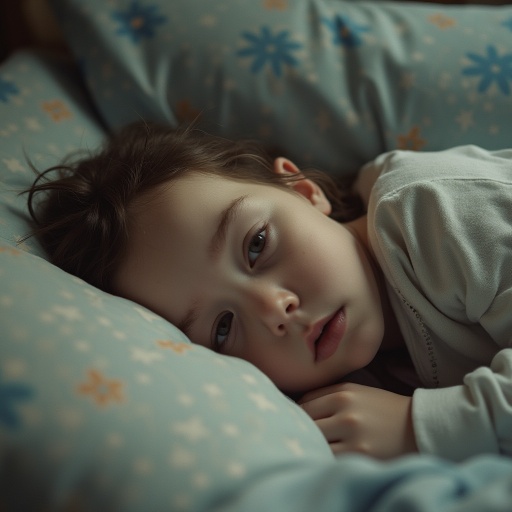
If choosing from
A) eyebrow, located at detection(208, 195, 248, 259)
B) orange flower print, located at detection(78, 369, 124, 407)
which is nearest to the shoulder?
eyebrow, located at detection(208, 195, 248, 259)

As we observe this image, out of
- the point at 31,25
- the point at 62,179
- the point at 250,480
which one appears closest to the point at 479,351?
the point at 250,480

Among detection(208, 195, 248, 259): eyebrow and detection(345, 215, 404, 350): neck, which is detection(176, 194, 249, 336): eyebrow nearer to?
detection(208, 195, 248, 259): eyebrow

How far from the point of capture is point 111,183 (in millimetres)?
1036

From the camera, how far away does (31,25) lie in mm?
1612

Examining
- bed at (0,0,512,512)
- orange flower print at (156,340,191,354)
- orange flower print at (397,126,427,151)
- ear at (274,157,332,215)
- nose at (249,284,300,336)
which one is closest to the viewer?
bed at (0,0,512,512)

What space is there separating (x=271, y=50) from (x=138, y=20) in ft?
0.95

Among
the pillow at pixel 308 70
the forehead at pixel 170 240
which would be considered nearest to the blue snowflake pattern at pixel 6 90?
the pillow at pixel 308 70

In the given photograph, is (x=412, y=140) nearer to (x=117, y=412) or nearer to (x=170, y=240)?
(x=170, y=240)

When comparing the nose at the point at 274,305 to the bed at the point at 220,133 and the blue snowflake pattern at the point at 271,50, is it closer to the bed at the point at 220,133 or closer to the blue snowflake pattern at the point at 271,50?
the bed at the point at 220,133

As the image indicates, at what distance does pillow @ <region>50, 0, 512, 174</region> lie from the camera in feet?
4.00

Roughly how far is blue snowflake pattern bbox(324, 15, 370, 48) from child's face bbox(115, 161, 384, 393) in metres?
0.47

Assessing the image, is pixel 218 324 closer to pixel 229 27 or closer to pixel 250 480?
pixel 250 480

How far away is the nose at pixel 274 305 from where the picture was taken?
0.87 meters

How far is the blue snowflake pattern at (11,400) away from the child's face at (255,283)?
318 mm
